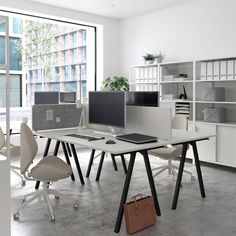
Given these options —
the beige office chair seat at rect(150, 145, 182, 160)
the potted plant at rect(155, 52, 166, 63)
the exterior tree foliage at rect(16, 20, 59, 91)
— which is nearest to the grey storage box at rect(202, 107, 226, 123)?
the beige office chair seat at rect(150, 145, 182, 160)

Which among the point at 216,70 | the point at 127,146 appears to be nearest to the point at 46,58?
the point at 216,70

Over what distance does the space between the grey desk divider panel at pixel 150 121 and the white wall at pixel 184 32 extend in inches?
101

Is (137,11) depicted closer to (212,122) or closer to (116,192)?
(212,122)

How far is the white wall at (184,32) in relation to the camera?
5.27 meters

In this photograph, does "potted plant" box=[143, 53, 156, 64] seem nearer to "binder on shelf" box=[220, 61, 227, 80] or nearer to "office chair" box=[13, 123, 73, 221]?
"binder on shelf" box=[220, 61, 227, 80]

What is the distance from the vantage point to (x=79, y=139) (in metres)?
3.30

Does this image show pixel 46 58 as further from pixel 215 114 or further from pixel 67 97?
pixel 215 114

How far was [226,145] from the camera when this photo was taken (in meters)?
4.87

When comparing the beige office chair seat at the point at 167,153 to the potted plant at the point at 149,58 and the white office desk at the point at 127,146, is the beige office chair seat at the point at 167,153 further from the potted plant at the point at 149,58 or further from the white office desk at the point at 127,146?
the potted plant at the point at 149,58

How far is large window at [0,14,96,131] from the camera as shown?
6.39 meters

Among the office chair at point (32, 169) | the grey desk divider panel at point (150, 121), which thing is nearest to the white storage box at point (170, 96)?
the grey desk divider panel at point (150, 121)

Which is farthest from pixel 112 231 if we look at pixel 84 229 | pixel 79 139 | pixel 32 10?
pixel 32 10

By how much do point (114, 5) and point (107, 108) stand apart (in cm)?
311

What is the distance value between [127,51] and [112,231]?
486 centimetres
